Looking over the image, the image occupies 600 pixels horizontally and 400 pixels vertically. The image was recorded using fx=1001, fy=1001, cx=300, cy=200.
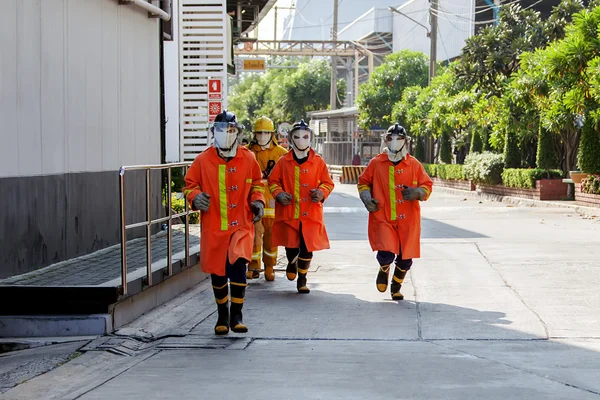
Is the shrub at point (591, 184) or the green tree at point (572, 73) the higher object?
the green tree at point (572, 73)

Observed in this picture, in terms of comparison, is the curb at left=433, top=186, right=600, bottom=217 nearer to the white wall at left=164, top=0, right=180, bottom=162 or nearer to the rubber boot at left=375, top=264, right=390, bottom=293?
the white wall at left=164, top=0, right=180, bottom=162

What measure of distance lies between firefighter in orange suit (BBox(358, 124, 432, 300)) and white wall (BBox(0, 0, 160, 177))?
10.8ft

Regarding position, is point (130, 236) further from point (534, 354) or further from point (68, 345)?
point (534, 354)

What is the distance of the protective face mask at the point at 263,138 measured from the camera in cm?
1179

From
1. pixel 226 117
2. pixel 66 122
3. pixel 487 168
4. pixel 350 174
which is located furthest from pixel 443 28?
pixel 226 117

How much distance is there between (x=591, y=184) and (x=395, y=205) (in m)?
16.4

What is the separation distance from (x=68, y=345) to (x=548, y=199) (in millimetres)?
23403

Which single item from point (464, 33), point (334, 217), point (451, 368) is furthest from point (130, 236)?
point (464, 33)

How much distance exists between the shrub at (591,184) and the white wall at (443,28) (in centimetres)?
2288

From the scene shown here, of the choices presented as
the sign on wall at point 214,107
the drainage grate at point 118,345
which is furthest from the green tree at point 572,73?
the drainage grate at point 118,345

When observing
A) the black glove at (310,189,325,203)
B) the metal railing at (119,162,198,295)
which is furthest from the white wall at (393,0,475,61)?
the metal railing at (119,162,198,295)

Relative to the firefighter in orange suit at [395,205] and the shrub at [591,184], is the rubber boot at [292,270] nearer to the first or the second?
the firefighter in orange suit at [395,205]

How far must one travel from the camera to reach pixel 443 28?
197 feet

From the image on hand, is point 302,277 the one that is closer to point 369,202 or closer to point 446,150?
point 369,202
